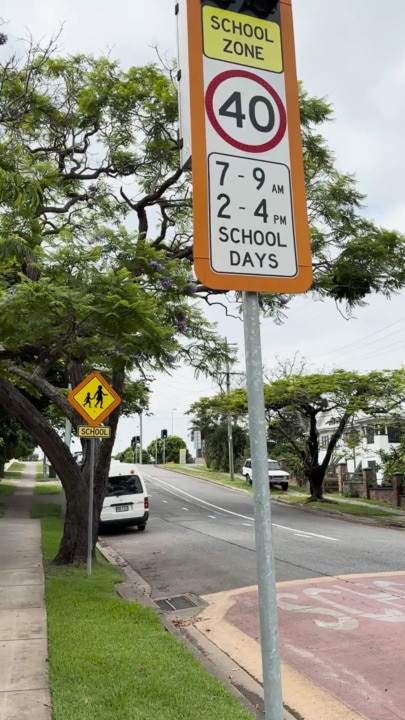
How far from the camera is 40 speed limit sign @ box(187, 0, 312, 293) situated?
223 centimetres

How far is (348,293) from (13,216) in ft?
21.5

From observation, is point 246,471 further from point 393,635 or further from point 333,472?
point 393,635

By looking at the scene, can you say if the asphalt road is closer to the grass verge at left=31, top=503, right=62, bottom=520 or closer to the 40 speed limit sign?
the grass verge at left=31, top=503, right=62, bottom=520

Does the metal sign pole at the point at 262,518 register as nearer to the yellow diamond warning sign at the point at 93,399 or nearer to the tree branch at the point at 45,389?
the yellow diamond warning sign at the point at 93,399

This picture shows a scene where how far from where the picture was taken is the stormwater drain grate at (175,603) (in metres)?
9.25

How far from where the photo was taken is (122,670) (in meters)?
5.47

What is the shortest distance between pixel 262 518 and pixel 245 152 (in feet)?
4.32

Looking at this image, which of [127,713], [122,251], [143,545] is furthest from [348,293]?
[127,713]

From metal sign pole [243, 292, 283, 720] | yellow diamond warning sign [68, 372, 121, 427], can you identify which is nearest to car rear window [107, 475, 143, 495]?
yellow diamond warning sign [68, 372, 121, 427]

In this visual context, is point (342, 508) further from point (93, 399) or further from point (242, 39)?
point (242, 39)

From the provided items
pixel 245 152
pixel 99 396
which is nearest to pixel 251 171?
pixel 245 152

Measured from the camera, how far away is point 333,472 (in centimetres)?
3822

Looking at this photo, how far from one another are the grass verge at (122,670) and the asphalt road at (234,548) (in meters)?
2.80

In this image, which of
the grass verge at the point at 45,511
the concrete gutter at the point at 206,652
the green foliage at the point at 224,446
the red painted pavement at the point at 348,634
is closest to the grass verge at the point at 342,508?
the grass verge at the point at 45,511
